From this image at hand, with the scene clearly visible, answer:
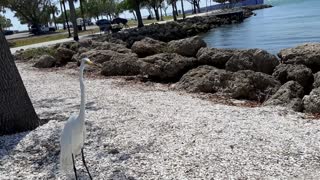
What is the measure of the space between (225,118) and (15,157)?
4.06m

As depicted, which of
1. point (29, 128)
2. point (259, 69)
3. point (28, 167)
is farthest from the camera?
point (259, 69)

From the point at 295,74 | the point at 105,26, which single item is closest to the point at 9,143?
the point at 295,74

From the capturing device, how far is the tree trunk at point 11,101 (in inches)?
303

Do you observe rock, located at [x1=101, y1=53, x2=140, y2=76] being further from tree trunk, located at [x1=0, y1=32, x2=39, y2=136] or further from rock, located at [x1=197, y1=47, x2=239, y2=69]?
tree trunk, located at [x1=0, y1=32, x2=39, y2=136]

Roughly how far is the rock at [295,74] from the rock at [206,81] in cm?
159

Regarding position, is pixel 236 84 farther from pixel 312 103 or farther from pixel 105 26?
pixel 105 26

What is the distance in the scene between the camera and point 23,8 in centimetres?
6881

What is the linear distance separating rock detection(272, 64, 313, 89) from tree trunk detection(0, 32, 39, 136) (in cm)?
756

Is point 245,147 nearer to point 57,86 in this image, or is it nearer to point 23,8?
point 57,86

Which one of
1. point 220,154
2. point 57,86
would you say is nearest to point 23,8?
point 57,86

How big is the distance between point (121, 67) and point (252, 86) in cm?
594

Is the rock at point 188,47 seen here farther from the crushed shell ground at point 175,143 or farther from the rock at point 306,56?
the crushed shell ground at point 175,143

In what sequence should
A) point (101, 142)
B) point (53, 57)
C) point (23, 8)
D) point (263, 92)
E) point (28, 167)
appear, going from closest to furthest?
1. point (28, 167)
2. point (101, 142)
3. point (263, 92)
4. point (53, 57)
5. point (23, 8)

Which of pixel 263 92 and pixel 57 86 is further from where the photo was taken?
pixel 57 86
